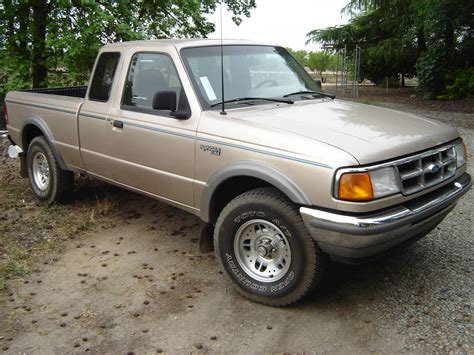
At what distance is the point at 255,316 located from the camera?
3.60m

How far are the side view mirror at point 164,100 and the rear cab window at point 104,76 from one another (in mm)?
1155

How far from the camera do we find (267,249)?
12.0ft

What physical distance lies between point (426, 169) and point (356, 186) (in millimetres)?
716

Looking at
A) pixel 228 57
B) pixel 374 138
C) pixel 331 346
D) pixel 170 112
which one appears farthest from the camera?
pixel 228 57

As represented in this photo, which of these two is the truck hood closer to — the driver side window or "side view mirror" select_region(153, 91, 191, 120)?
"side view mirror" select_region(153, 91, 191, 120)

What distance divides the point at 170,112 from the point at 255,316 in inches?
71.7

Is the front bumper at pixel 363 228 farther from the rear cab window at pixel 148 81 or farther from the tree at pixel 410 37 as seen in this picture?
the tree at pixel 410 37

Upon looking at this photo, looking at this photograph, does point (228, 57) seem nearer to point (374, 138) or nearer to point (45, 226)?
point (374, 138)

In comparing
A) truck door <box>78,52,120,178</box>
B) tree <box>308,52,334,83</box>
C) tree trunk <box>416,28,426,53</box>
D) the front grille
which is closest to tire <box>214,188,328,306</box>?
the front grille

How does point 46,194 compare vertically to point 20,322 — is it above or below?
above

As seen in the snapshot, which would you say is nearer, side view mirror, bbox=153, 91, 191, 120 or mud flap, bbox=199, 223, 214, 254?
side view mirror, bbox=153, 91, 191, 120

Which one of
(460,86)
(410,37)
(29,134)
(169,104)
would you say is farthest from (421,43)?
(169,104)

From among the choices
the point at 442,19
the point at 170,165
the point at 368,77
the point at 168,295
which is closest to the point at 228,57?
the point at 170,165

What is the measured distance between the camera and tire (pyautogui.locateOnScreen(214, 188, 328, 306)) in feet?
11.2
